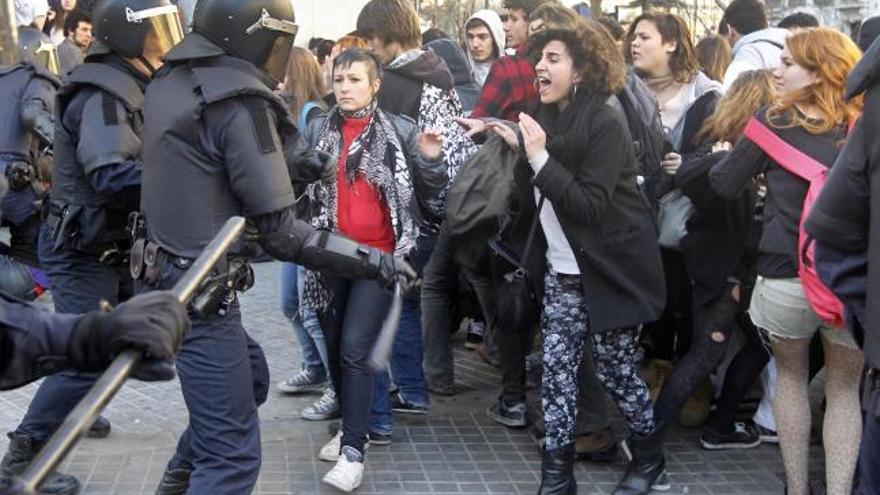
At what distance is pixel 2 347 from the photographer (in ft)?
8.82

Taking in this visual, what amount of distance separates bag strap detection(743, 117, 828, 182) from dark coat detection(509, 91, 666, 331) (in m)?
0.49

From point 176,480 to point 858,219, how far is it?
2.57 m

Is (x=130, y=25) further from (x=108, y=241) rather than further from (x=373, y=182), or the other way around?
(x=373, y=182)

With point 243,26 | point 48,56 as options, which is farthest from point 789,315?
point 48,56

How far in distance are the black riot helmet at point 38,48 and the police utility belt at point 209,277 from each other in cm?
376

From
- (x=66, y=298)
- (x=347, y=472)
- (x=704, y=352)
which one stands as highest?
(x=66, y=298)

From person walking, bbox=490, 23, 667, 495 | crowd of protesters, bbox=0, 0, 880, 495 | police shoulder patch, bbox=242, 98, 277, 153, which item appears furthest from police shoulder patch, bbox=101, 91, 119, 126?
person walking, bbox=490, 23, 667, 495

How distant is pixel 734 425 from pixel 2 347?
12.0ft

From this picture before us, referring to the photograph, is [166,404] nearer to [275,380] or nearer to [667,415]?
[275,380]

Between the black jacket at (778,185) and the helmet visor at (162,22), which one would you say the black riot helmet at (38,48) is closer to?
the helmet visor at (162,22)

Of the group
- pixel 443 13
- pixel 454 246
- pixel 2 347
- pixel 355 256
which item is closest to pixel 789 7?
pixel 443 13

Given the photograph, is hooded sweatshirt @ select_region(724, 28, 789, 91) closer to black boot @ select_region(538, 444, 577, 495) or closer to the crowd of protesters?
the crowd of protesters

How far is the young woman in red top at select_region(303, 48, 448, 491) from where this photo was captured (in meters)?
4.83

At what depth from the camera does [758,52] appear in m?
6.34
